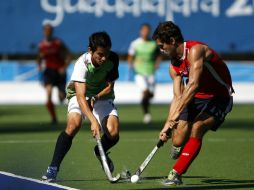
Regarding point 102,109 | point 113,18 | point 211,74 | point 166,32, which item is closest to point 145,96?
→ point 113,18

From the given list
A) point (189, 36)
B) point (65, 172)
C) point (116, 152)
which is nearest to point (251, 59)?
point (189, 36)

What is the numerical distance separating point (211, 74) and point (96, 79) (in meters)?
1.40

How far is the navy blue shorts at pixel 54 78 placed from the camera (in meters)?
22.4

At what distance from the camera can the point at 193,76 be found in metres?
10.3

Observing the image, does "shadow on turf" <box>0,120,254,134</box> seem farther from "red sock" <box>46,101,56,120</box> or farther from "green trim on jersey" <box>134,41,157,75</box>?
"green trim on jersey" <box>134,41,157,75</box>

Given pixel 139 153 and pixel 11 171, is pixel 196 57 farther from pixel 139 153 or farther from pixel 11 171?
pixel 139 153

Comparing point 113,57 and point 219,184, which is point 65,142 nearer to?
point 113,57

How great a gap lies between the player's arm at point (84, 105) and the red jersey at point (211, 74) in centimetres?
106

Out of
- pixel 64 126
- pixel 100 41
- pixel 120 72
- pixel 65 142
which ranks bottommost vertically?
pixel 120 72

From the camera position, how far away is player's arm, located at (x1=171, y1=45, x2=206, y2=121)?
10312mm

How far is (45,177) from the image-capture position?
11.1 meters

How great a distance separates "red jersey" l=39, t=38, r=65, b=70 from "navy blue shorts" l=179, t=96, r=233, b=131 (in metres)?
11.9

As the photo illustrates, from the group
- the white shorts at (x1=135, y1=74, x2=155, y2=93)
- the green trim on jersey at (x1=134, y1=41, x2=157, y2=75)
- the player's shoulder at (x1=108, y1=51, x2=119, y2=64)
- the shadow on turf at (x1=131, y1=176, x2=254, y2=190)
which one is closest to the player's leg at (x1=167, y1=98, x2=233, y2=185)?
the shadow on turf at (x1=131, y1=176, x2=254, y2=190)

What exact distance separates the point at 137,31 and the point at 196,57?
18713 millimetres
